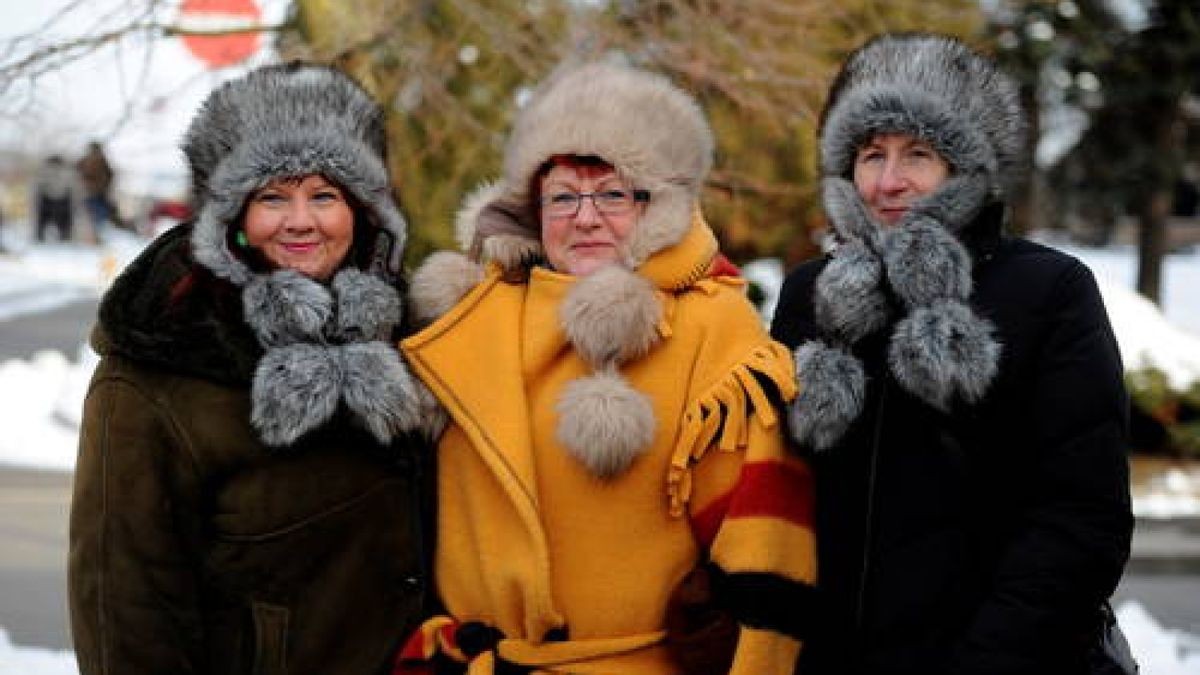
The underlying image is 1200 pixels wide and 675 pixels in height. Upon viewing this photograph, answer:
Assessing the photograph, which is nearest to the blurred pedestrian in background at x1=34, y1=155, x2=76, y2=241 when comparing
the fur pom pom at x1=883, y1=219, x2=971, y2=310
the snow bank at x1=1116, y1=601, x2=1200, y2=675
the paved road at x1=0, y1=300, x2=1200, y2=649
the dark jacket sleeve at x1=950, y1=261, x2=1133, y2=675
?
the paved road at x1=0, y1=300, x2=1200, y2=649

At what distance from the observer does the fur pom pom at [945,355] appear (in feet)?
7.92

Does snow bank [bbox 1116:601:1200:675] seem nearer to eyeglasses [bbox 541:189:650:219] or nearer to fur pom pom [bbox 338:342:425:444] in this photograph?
eyeglasses [bbox 541:189:650:219]

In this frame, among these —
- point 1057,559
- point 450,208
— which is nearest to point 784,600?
point 1057,559

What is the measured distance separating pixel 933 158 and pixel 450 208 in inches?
279

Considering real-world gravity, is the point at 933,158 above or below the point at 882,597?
above

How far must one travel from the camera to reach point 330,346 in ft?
8.84

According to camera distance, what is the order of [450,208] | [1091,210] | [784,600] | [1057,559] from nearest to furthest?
[1057,559], [784,600], [450,208], [1091,210]

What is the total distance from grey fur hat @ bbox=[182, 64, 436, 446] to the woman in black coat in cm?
87

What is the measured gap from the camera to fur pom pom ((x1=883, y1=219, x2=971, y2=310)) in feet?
8.15

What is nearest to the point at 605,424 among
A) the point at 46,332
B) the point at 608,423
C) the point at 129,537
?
the point at 608,423

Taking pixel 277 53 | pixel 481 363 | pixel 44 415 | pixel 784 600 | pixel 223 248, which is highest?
pixel 277 53

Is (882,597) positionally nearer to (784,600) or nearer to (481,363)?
(784,600)

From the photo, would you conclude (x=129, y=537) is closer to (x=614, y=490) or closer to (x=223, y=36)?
(x=614, y=490)

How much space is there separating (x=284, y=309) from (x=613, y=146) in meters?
0.74
